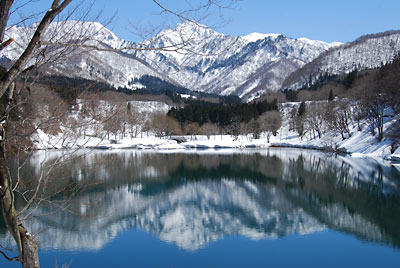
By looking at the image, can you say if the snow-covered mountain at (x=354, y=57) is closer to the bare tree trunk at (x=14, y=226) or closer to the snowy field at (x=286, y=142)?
the snowy field at (x=286, y=142)

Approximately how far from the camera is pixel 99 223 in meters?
14.5

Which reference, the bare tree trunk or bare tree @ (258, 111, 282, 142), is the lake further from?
bare tree @ (258, 111, 282, 142)

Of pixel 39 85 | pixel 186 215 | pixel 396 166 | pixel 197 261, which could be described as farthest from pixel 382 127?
pixel 39 85

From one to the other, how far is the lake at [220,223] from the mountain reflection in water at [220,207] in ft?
0.17

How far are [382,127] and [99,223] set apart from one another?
38696mm

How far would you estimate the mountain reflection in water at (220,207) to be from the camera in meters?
13.3

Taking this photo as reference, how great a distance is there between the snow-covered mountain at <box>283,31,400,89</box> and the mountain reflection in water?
126896 mm

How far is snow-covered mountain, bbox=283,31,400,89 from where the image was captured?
142 metres

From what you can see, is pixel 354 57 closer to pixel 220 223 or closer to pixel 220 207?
pixel 220 207

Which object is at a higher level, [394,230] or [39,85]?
[39,85]

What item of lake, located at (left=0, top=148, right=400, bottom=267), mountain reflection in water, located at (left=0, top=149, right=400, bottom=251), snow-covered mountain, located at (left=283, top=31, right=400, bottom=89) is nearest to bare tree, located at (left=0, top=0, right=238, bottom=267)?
lake, located at (left=0, top=148, right=400, bottom=267)

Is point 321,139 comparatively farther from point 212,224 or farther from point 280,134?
point 212,224

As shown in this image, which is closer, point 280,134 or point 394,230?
point 394,230

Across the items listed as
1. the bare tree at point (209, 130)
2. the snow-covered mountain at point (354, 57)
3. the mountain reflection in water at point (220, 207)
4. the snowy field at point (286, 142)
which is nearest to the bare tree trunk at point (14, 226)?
the mountain reflection in water at point (220, 207)
